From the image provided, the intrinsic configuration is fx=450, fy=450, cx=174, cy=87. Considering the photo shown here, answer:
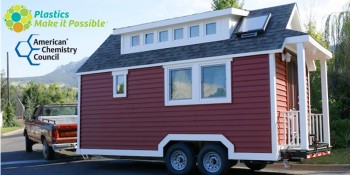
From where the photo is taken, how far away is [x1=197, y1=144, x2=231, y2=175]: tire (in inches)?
442

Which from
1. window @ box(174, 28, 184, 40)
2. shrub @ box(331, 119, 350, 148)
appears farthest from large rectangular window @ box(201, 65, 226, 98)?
shrub @ box(331, 119, 350, 148)

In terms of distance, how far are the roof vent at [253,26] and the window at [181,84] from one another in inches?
70.2

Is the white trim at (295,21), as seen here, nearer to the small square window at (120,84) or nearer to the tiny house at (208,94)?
the tiny house at (208,94)

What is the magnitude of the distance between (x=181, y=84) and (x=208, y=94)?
96 centimetres

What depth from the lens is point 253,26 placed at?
12.0m

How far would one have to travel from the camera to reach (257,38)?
1155 centimetres

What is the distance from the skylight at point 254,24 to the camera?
38.8 feet

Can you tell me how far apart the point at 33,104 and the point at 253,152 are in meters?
49.4

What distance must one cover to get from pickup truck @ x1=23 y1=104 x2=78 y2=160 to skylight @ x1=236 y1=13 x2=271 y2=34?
295 inches

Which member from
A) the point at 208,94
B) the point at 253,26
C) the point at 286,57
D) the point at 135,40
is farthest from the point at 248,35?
the point at 135,40

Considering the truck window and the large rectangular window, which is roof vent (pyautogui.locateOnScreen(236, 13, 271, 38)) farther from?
the truck window

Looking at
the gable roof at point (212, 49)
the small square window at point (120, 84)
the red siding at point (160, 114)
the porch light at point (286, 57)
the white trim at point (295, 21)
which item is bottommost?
the red siding at point (160, 114)

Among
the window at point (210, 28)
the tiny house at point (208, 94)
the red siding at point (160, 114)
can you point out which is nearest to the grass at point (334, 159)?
the tiny house at point (208, 94)

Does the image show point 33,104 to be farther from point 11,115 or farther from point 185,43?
point 185,43
